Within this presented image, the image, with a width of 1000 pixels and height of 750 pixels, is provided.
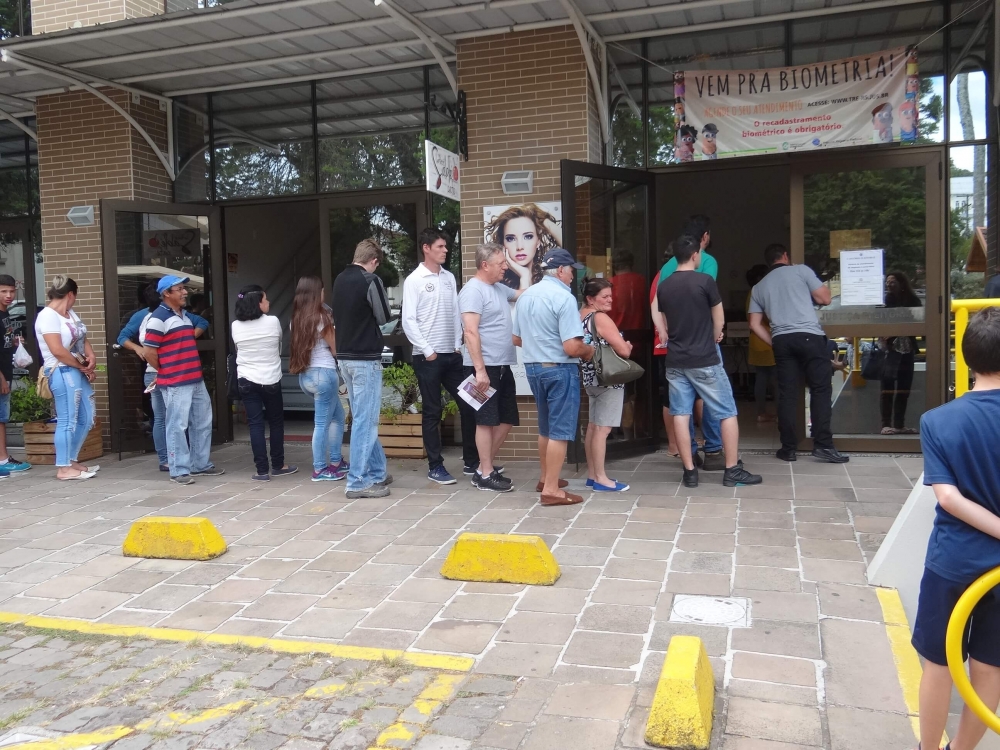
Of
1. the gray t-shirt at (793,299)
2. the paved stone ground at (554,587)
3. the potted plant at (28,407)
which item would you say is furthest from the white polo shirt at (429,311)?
the potted plant at (28,407)

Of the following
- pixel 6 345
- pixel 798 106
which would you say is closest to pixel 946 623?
pixel 798 106

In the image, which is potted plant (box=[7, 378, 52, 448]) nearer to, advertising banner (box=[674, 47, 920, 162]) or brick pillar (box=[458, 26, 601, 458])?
brick pillar (box=[458, 26, 601, 458])

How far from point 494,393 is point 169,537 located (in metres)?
2.46

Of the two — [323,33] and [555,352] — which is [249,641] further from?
[323,33]

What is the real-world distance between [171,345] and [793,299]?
5.27m

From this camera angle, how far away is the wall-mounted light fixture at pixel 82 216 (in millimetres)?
9438

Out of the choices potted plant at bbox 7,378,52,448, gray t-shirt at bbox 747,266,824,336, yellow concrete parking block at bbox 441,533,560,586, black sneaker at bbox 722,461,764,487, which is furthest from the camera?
potted plant at bbox 7,378,52,448

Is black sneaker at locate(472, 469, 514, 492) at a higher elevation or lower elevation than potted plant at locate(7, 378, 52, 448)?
lower

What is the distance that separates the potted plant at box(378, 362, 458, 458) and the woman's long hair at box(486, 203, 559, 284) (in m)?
1.51

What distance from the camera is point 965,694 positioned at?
2574mm

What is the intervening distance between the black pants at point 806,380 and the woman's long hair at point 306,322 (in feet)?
12.6

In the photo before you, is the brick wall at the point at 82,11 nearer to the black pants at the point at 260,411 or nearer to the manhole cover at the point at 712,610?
the black pants at the point at 260,411

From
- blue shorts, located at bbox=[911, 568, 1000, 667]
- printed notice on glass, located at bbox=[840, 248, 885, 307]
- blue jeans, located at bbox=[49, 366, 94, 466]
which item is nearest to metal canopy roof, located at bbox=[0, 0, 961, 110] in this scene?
printed notice on glass, located at bbox=[840, 248, 885, 307]

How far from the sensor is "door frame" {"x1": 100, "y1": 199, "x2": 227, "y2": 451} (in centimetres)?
894
